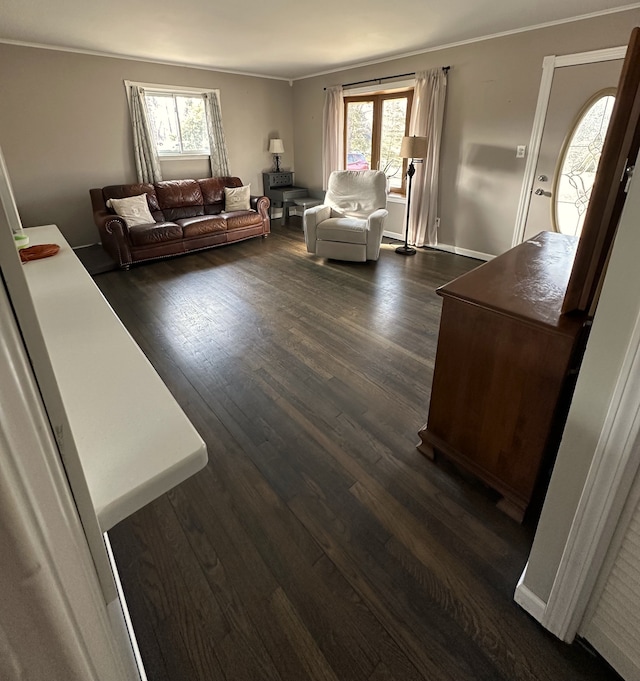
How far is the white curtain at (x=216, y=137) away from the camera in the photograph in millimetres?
5543

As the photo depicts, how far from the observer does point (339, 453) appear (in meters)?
1.84

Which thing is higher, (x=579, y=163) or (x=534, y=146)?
(x=534, y=146)

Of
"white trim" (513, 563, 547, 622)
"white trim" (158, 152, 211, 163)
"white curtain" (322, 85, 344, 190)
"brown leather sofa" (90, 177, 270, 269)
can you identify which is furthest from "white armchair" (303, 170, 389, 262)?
"white trim" (513, 563, 547, 622)

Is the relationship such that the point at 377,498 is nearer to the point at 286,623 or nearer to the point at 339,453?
the point at 339,453

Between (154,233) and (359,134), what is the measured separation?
10.8 feet

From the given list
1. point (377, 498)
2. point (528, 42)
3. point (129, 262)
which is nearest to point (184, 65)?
point (129, 262)

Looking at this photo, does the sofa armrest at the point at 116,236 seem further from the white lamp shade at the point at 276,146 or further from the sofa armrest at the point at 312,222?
the white lamp shade at the point at 276,146

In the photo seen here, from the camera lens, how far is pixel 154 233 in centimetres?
444

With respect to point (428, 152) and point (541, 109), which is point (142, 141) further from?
point (541, 109)

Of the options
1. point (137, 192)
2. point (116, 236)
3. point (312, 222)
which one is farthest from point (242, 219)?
point (116, 236)

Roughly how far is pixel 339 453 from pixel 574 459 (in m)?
1.03

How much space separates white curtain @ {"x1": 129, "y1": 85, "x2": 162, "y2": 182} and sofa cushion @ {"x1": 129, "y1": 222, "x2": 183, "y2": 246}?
1054 millimetres

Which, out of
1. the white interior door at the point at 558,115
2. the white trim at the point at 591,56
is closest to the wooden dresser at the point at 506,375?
the white interior door at the point at 558,115

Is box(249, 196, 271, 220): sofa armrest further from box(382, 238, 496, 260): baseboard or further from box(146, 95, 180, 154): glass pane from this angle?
box(382, 238, 496, 260): baseboard
